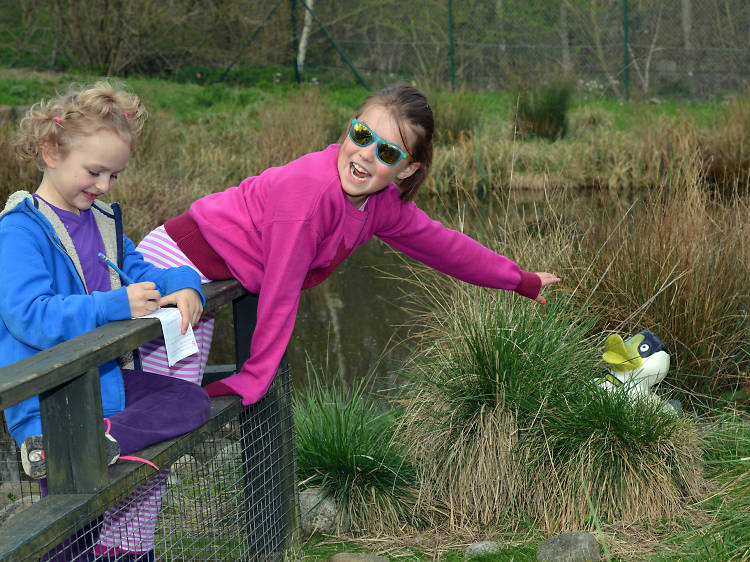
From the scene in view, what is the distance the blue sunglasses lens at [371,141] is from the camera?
2.53m

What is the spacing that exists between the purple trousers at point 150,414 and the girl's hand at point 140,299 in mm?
222

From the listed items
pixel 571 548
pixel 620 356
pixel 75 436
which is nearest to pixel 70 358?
pixel 75 436

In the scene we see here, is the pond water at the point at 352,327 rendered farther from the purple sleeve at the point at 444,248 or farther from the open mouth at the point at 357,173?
the open mouth at the point at 357,173

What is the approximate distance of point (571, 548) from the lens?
2.88 meters

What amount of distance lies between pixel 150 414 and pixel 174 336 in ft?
0.62

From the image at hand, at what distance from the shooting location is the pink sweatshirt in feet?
8.00

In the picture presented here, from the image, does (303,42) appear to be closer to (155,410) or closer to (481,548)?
(481,548)

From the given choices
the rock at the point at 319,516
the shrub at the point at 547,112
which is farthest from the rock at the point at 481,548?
the shrub at the point at 547,112

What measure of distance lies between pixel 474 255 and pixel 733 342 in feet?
6.05

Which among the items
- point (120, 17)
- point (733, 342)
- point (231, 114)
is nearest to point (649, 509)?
point (733, 342)

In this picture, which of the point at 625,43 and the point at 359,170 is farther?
the point at 625,43

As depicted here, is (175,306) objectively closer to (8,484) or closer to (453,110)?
(8,484)

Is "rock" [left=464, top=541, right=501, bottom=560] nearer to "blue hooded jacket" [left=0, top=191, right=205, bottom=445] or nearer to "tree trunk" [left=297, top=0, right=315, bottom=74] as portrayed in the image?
"blue hooded jacket" [left=0, top=191, right=205, bottom=445]

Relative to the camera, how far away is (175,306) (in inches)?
88.7
